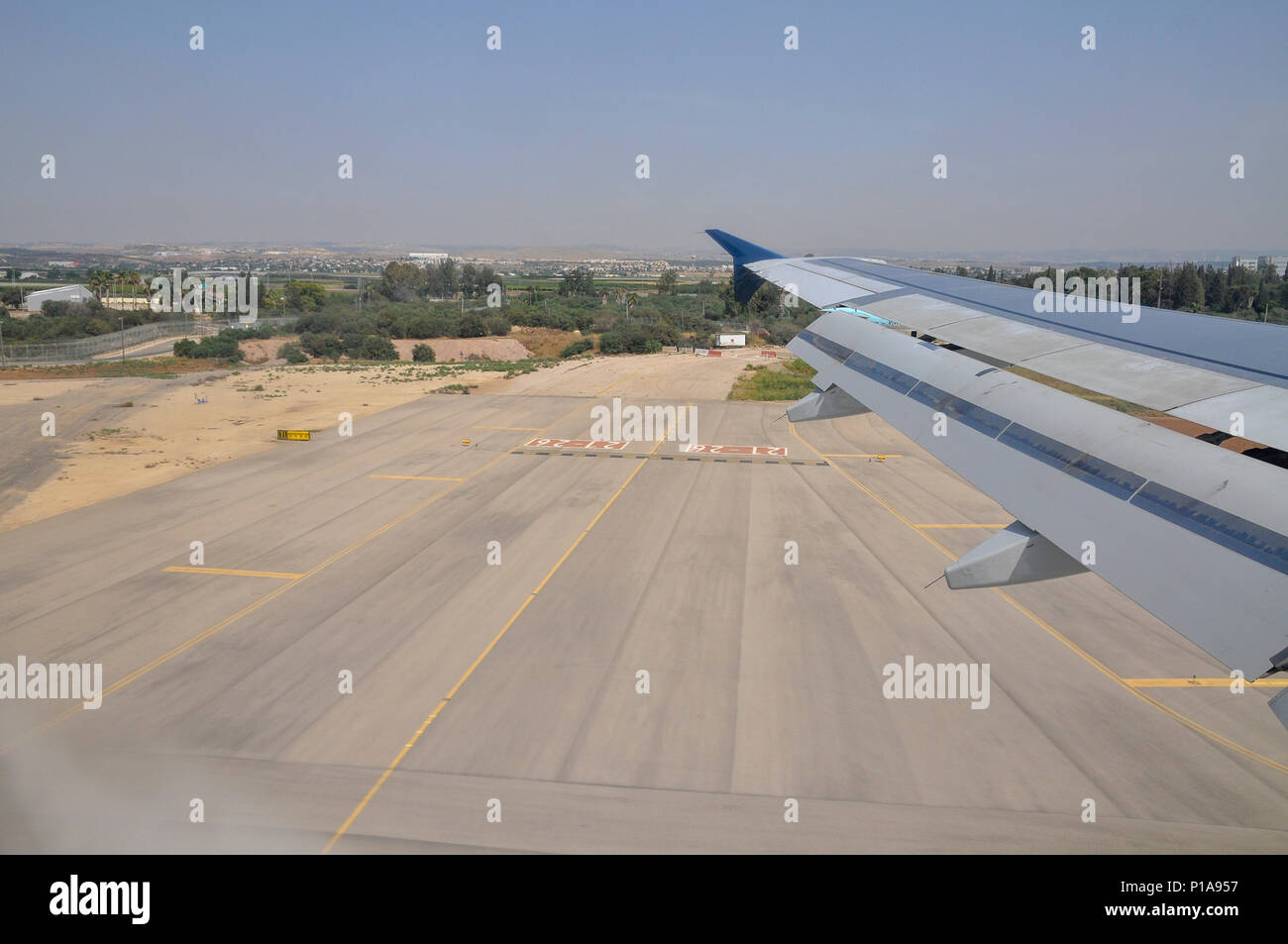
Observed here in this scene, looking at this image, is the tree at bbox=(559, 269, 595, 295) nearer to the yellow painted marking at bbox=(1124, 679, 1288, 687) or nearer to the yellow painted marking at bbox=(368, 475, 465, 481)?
the yellow painted marking at bbox=(368, 475, 465, 481)

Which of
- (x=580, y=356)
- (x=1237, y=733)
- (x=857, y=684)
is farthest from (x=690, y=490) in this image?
(x=580, y=356)

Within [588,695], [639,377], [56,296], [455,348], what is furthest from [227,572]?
[56,296]

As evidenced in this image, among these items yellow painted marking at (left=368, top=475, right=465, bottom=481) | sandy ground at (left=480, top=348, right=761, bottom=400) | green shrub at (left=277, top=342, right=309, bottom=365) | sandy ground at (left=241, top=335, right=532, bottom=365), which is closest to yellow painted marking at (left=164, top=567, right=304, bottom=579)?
yellow painted marking at (left=368, top=475, right=465, bottom=481)

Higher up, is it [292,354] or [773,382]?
[292,354]

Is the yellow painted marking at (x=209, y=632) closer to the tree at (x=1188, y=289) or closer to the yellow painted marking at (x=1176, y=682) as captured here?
the yellow painted marking at (x=1176, y=682)

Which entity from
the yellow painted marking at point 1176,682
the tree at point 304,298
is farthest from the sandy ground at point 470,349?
the yellow painted marking at point 1176,682

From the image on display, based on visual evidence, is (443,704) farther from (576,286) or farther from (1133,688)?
(576,286)
